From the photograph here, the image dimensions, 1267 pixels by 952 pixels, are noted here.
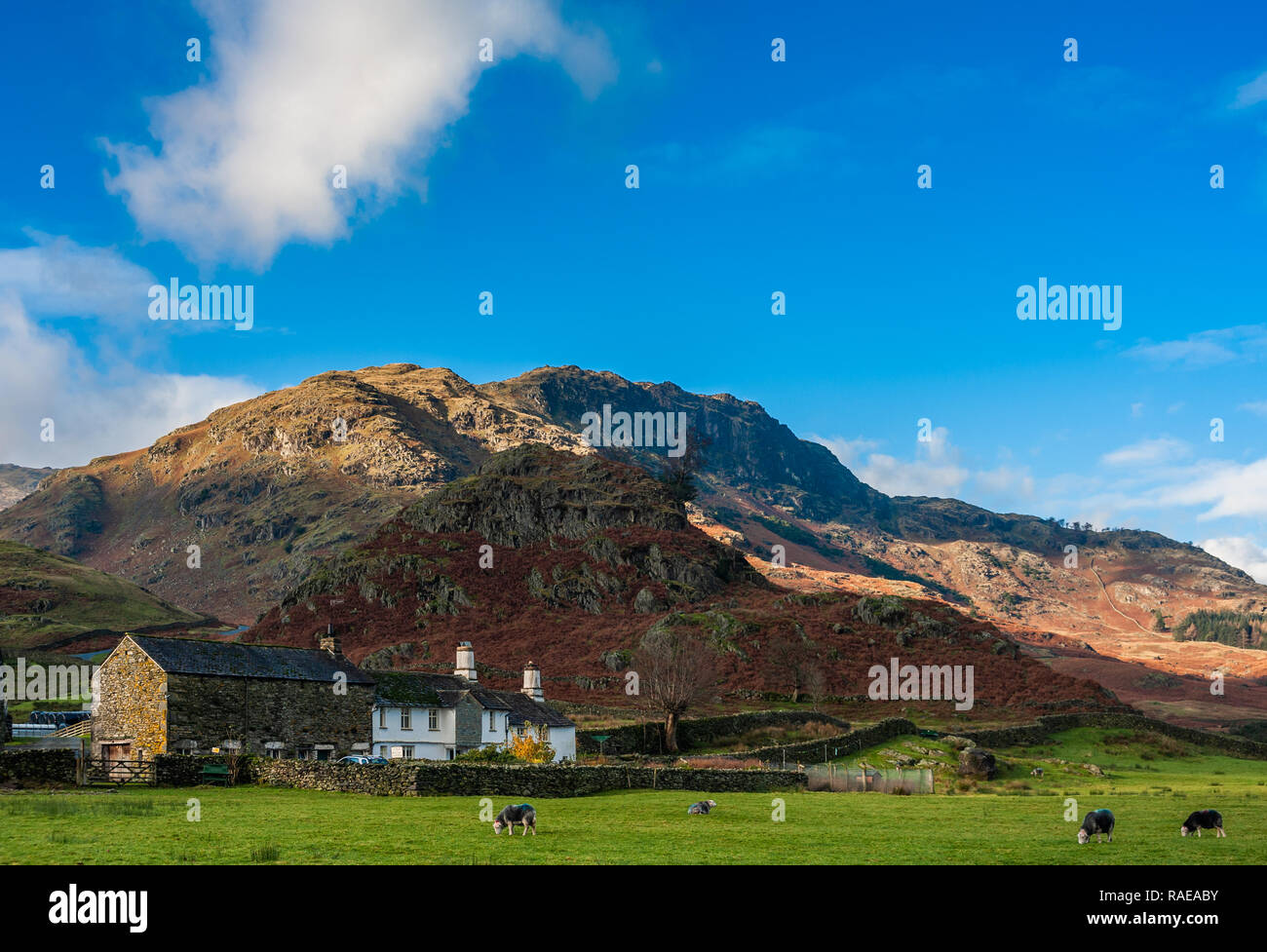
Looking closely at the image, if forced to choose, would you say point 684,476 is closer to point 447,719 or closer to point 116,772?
point 447,719

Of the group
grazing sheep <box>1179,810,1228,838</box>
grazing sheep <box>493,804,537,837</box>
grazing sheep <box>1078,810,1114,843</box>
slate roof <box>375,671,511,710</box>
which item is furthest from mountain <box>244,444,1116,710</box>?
grazing sheep <box>1078,810,1114,843</box>

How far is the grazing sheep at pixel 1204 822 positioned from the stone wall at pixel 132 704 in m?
42.1

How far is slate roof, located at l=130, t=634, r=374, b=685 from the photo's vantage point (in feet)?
159

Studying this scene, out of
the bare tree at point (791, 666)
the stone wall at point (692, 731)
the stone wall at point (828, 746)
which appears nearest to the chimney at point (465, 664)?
the stone wall at point (692, 731)

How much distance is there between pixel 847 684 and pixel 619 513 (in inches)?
2189

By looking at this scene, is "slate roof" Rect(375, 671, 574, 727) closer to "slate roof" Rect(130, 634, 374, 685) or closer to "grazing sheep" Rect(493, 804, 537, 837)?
"slate roof" Rect(130, 634, 374, 685)

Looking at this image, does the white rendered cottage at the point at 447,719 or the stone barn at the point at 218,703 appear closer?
the stone barn at the point at 218,703

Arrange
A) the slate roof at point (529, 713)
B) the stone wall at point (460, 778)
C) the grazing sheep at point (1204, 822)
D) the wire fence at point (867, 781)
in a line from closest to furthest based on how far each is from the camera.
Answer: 1. the grazing sheep at point (1204, 822)
2. the stone wall at point (460, 778)
3. the wire fence at point (867, 781)
4. the slate roof at point (529, 713)

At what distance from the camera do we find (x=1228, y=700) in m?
147

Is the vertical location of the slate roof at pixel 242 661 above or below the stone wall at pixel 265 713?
above

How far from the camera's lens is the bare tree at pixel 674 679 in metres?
67.2

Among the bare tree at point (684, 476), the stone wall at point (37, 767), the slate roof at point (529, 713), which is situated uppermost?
the bare tree at point (684, 476)

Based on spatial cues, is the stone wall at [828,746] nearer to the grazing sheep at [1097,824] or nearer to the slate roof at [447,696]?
the slate roof at [447,696]
